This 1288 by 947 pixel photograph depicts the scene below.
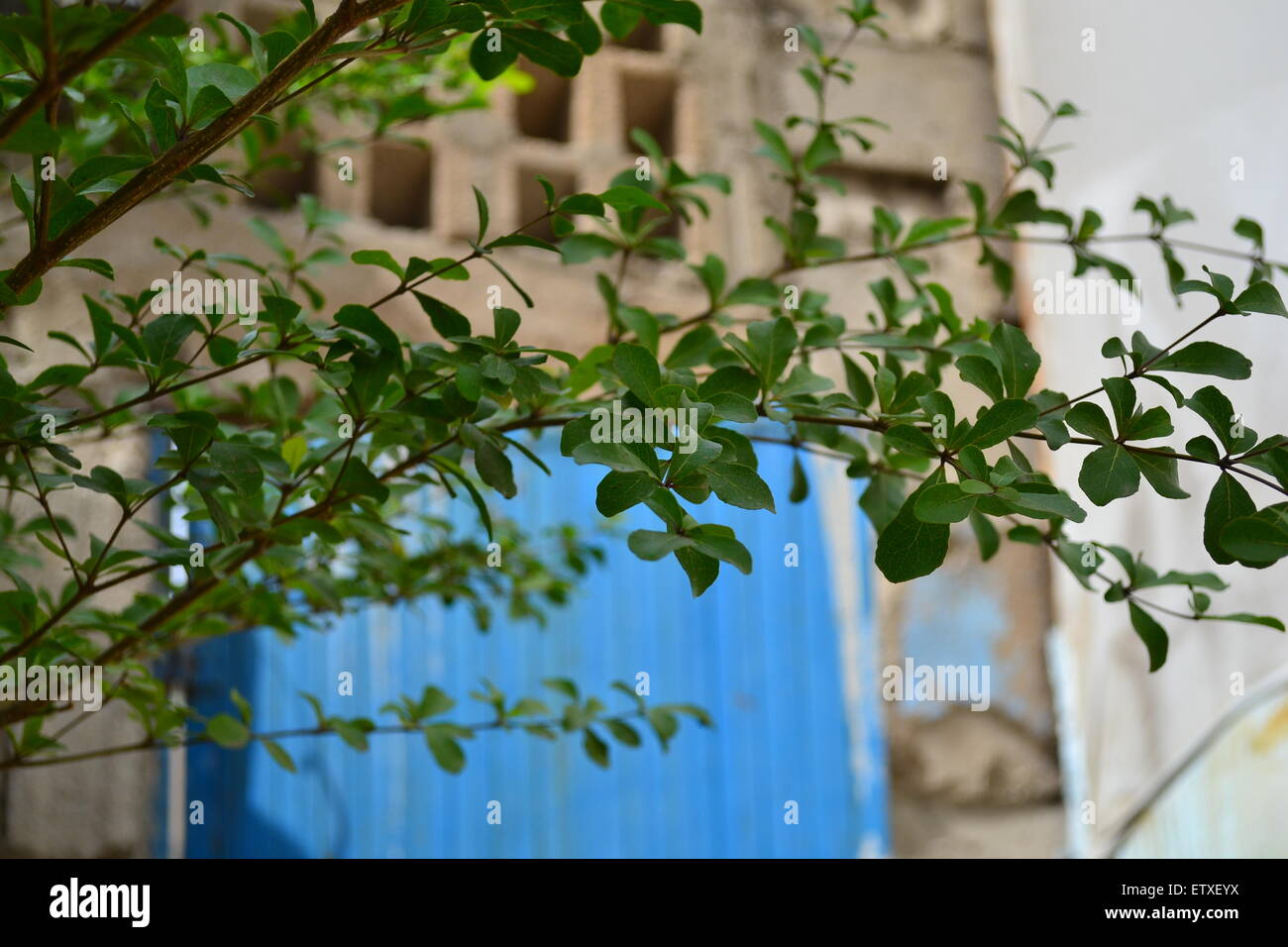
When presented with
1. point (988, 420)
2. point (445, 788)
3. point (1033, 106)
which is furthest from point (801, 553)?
point (988, 420)

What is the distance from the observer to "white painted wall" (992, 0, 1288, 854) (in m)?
1.97

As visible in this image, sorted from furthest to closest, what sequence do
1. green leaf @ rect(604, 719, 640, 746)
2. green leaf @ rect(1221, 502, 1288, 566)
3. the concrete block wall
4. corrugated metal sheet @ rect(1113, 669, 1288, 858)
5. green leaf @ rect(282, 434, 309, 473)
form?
the concrete block wall
corrugated metal sheet @ rect(1113, 669, 1288, 858)
green leaf @ rect(604, 719, 640, 746)
green leaf @ rect(282, 434, 309, 473)
green leaf @ rect(1221, 502, 1288, 566)

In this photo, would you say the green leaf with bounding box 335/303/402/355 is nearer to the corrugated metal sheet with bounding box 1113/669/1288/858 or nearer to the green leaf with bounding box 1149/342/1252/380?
the green leaf with bounding box 1149/342/1252/380

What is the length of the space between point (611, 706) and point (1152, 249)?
53.2 inches

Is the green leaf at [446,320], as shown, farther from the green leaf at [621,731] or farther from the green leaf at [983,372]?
the green leaf at [621,731]

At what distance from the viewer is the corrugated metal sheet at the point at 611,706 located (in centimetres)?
189

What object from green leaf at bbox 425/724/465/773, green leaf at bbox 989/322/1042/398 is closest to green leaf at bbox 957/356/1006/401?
green leaf at bbox 989/322/1042/398

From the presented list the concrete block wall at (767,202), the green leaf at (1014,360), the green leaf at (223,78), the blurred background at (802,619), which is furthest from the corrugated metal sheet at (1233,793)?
the green leaf at (223,78)

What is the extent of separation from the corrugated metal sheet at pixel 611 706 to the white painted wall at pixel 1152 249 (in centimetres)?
46

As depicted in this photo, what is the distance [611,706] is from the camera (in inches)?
82.3

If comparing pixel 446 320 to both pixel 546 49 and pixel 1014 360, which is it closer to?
pixel 546 49

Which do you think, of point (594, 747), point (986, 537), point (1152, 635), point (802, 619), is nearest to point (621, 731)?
point (594, 747)
